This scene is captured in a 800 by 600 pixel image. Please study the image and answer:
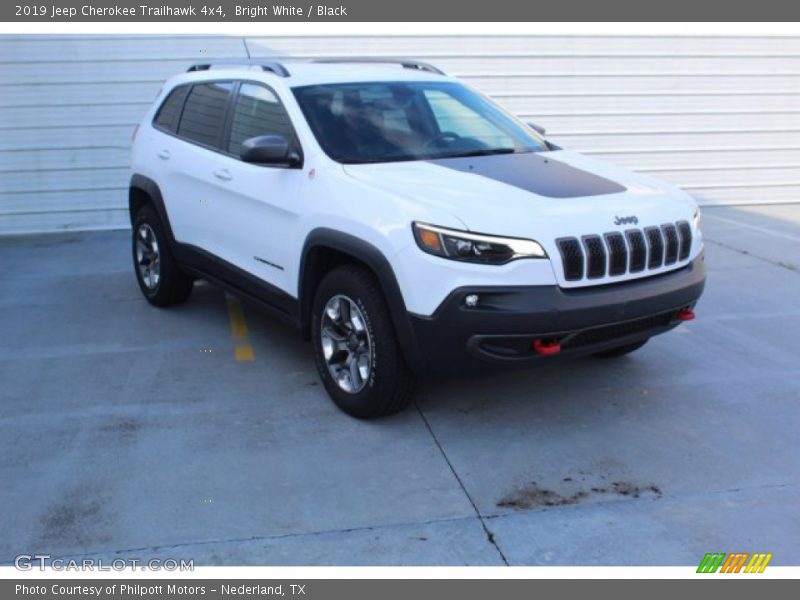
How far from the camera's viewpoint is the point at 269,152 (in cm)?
478

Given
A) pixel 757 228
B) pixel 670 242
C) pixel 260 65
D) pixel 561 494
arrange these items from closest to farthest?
pixel 561 494 → pixel 670 242 → pixel 260 65 → pixel 757 228

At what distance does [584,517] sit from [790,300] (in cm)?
425

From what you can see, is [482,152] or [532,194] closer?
[532,194]

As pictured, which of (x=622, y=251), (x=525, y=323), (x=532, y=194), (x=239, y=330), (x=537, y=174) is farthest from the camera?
(x=239, y=330)

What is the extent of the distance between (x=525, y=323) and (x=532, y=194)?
2.41 ft

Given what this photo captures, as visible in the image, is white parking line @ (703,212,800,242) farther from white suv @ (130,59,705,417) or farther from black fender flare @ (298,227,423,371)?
black fender flare @ (298,227,423,371)

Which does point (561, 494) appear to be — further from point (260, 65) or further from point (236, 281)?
point (260, 65)

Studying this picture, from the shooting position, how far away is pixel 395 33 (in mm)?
10578

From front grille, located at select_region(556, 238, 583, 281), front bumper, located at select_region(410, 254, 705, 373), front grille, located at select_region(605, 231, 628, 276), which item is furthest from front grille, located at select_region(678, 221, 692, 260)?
front grille, located at select_region(556, 238, 583, 281)

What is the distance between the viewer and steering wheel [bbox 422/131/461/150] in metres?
5.13

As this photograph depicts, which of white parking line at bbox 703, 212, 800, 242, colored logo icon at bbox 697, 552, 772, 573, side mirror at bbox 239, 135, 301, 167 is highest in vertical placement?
side mirror at bbox 239, 135, 301, 167

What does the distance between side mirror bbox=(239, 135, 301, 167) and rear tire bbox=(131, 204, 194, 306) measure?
2005 mm

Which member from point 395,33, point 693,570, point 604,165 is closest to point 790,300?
point 604,165

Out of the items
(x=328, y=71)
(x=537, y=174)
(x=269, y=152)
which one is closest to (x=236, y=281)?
(x=269, y=152)
